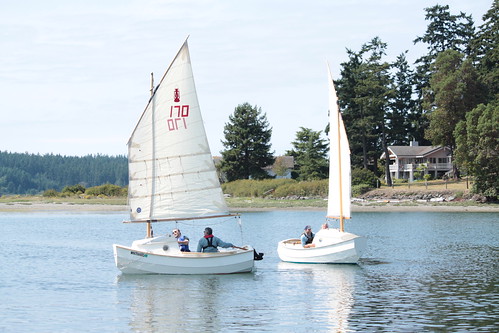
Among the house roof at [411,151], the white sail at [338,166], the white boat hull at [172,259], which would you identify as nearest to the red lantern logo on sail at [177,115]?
the white boat hull at [172,259]

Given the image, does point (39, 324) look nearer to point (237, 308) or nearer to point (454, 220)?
point (237, 308)

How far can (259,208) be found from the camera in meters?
104

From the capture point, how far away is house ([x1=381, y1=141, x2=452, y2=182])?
12706 cm

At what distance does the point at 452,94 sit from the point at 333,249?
229 feet

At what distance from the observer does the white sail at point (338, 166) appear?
133 feet

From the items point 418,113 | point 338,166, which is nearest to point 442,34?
point 418,113

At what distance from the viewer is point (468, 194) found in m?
97.4

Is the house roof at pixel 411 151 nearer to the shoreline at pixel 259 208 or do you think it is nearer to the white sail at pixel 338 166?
the shoreline at pixel 259 208

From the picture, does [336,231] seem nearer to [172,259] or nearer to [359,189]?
[172,259]

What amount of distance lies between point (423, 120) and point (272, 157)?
86.3 ft

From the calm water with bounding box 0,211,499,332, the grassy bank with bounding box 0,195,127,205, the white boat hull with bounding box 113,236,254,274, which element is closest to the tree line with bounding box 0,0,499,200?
the grassy bank with bounding box 0,195,127,205

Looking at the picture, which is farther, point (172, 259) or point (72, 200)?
point (72, 200)

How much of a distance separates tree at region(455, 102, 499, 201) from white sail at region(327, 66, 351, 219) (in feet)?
178

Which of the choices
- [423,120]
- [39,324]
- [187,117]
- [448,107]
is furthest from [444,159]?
[39,324]
